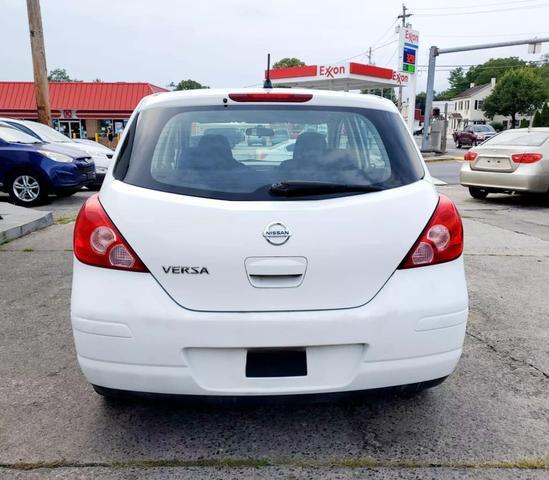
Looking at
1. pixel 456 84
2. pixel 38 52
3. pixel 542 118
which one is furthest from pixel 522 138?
pixel 456 84

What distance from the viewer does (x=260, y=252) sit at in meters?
2.12

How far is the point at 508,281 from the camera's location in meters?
5.16

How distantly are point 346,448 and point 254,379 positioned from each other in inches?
24.5

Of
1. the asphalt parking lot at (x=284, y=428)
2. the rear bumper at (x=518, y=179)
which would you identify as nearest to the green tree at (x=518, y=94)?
the rear bumper at (x=518, y=179)

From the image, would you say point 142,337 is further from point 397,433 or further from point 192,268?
point 397,433

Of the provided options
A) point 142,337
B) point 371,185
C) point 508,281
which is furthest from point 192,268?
point 508,281

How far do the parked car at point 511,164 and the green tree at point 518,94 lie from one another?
206 ft

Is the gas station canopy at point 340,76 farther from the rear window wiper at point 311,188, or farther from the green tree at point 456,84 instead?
the green tree at point 456,84

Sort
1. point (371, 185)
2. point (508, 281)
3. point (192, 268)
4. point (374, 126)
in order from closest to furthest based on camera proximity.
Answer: point (192, 268), point (371, 185), point (374, 126), point (508, 281)

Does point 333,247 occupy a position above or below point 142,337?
above

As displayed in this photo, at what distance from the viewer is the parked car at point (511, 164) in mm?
9672

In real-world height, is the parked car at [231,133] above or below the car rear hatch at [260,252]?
above

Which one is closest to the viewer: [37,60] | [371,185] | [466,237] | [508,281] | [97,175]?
[371,185]

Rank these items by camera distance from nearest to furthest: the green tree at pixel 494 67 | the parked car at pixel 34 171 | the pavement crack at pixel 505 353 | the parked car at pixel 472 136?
the pavement crack at pixel 505 353 → the parked car at pixel 34 171 → the parked car at pixel 472 136 → the green tree at pixel 494 67
